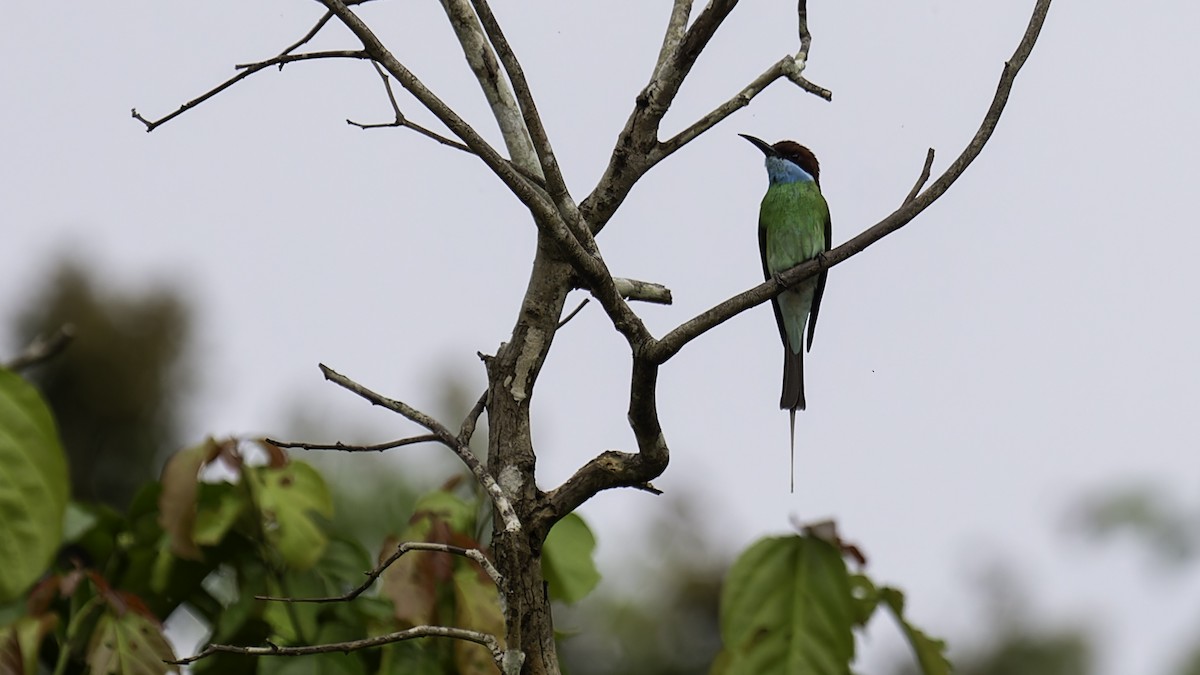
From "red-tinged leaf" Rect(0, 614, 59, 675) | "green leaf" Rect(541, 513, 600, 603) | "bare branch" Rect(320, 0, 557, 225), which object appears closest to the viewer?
"bare branch" Rect(320, 0, 557, 225)

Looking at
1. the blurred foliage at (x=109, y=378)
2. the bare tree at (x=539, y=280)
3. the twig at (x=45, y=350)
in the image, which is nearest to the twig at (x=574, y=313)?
the bare tree at (x=539, y=280)

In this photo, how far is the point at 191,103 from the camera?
218 cm

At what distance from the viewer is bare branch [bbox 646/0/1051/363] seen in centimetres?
196

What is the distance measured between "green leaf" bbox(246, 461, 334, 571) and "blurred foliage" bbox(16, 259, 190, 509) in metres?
7.71

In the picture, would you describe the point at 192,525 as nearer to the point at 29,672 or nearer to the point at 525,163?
the point at 29,672

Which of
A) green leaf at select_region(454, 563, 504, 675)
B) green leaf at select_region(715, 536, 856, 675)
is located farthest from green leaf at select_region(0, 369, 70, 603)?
green leaf at select_region(715, 536, 856, 675)

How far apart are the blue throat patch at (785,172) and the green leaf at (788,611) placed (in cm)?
208

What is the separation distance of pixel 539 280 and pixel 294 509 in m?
0.91

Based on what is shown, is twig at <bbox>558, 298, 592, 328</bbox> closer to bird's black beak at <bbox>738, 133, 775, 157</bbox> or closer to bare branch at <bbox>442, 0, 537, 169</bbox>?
bare branch at <bbox>442, 0, 537, 169</bbox>

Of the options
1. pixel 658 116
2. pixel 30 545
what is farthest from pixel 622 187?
pixel 30 545

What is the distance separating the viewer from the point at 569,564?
2.87 metres

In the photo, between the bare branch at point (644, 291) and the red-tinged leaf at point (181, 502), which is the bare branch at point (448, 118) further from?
the red-tinged leaf at point (181, 502)

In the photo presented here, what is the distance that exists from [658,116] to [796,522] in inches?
35.7

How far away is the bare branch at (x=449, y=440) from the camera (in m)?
1.93
